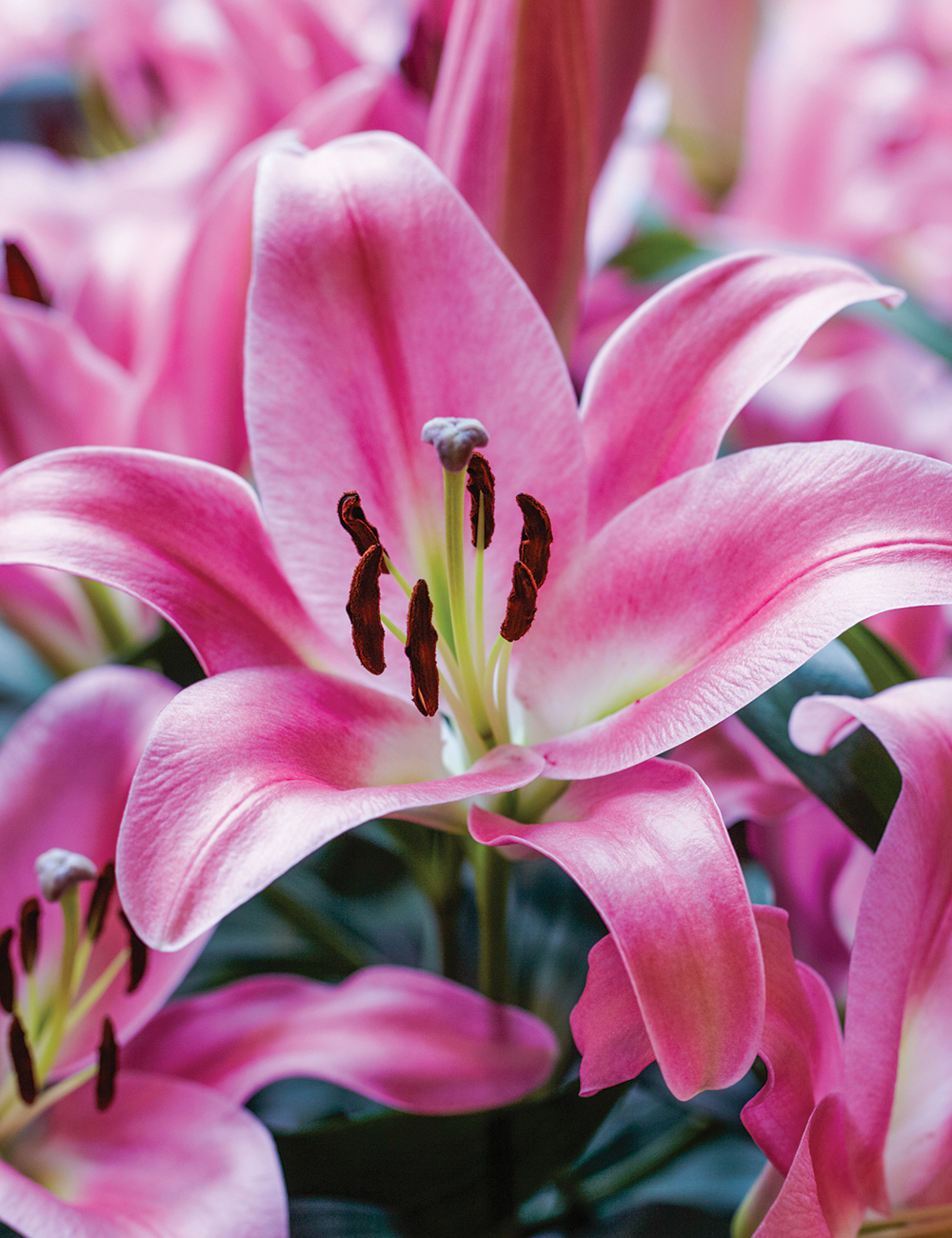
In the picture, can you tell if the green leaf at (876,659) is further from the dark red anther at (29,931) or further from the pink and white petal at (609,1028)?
the dark red anther at (29,931)

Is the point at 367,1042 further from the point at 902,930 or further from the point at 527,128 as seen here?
the point at 527,128

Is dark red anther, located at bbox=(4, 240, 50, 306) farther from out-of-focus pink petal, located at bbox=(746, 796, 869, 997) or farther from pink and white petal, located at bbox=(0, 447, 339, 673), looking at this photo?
out-of-focus pink petal, located at bbox=(746, 796, 869, 997)

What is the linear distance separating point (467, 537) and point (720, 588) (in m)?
0.10

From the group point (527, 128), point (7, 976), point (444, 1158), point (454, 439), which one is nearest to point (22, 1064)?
point (7, 976)

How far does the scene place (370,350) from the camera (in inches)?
14.2

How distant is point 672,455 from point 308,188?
14 cm

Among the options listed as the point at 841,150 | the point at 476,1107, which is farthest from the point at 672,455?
the point at 841,150

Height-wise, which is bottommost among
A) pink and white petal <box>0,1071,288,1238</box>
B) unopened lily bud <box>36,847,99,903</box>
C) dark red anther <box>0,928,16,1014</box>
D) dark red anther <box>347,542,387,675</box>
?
pink and white petal <box>0,1071,288,1238</box>

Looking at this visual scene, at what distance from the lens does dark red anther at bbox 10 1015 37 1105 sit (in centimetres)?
37

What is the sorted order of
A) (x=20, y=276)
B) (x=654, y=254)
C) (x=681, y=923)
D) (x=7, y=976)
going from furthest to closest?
1. (x=654, y=254)
2. (x=20, y=276)
3. (x=7, y=976)
4. (x=681, y=923)

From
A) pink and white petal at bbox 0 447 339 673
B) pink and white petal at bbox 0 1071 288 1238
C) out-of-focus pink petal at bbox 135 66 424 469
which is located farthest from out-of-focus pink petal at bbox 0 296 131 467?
pink and white petal at bbox 0 1071 288 1238

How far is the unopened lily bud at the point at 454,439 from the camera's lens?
32 centimetres

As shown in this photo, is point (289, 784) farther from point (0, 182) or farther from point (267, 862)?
point (0, 182)

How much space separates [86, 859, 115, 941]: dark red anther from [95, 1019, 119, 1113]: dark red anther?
33 millimetres
